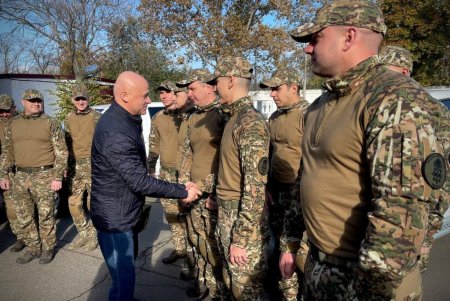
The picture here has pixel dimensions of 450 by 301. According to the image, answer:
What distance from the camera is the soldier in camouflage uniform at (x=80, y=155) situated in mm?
5281

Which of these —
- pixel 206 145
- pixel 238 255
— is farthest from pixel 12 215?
pixel 238 255

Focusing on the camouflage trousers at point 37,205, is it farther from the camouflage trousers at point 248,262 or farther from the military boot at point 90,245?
the camouflage trousers at point 248,262

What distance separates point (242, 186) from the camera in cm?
272

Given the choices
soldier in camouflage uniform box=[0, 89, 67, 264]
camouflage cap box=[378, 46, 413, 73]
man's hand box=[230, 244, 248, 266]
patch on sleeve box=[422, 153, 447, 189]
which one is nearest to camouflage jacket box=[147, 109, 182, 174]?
soldier in camouflage uniform box=[0, 89, 67, 264]

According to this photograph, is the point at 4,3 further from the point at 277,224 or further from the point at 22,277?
the point at 277,224

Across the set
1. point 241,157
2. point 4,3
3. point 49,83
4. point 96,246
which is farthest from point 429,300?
point 4,3

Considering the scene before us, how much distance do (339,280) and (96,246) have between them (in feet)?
14.3

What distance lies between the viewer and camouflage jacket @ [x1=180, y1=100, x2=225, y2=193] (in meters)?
3.40

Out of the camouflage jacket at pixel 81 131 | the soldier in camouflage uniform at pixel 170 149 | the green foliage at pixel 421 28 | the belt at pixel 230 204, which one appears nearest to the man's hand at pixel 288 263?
the belt at pixel 230 204

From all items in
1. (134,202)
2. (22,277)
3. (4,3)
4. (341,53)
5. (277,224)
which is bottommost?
(22,277)

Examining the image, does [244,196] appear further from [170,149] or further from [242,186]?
[170,149]

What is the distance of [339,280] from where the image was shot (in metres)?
1.57

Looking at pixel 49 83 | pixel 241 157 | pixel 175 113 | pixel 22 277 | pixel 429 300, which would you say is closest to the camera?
pixel 241 157

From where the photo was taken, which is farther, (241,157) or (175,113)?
(175,113)
